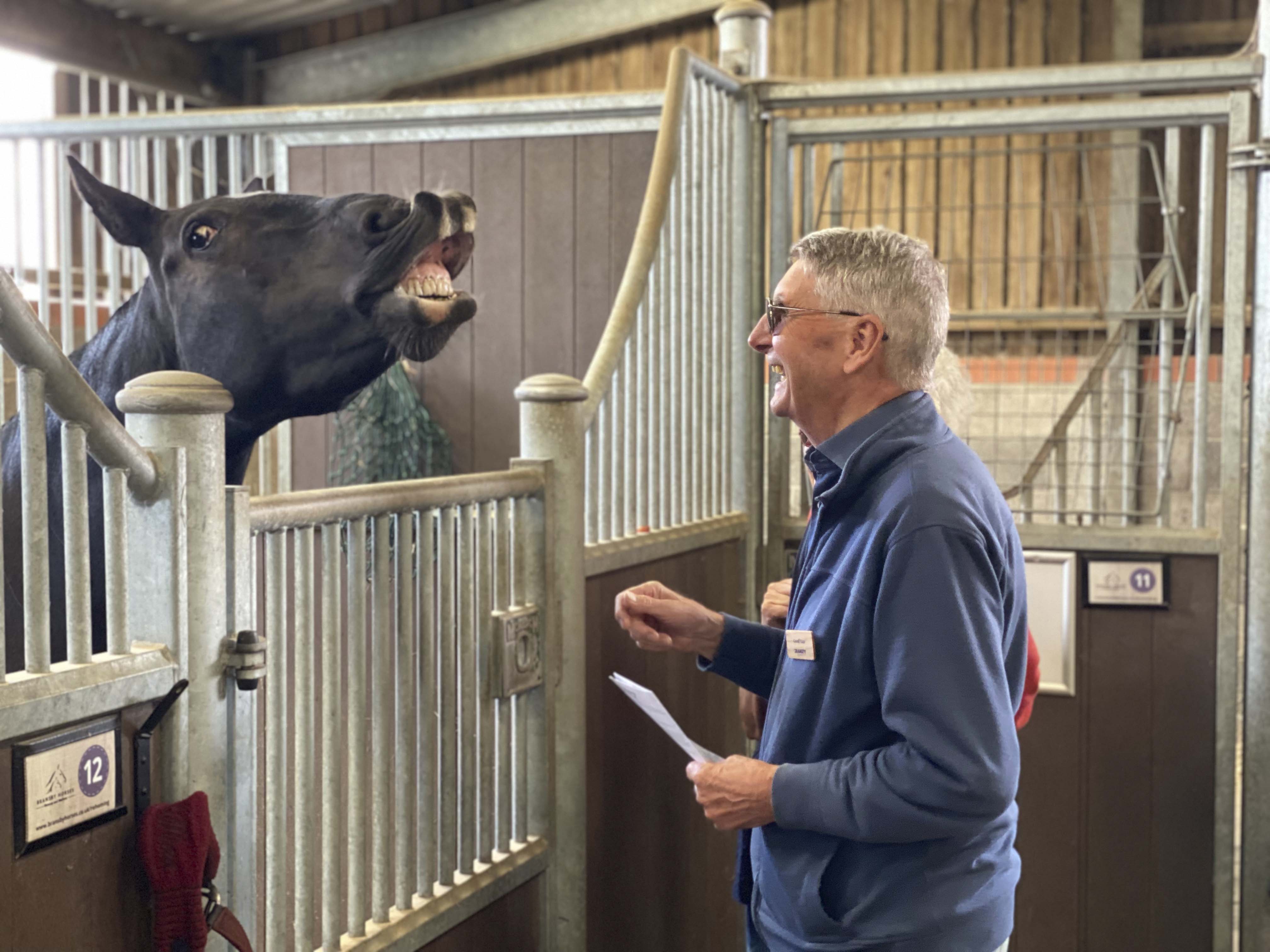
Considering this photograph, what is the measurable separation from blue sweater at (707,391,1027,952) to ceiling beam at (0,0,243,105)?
198 inches

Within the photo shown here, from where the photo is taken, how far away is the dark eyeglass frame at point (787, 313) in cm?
127

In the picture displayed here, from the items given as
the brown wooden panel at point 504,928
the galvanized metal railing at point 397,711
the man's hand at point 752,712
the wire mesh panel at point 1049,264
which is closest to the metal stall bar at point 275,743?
the galvanized metal railing at point 397,711

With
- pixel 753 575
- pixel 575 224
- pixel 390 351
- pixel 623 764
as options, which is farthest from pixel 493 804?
pixel 575 224

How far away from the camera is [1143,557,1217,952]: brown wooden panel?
2.81 meters

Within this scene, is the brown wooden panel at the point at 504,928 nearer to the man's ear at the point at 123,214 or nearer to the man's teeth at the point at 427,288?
the man's teeth at the point at 427,288

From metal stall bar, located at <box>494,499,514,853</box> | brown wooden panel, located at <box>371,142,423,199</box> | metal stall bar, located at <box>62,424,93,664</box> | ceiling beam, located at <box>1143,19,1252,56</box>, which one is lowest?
metal stall bar, located at <box>494,499,514,853</box>

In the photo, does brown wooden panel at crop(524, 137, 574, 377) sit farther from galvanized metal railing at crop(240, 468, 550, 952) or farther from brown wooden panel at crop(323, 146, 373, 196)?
galvanized metal railing at crop(240, 468, 550, 952)

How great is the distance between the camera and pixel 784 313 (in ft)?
4.30

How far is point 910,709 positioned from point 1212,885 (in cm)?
207

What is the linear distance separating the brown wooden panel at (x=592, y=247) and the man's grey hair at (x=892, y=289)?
1762 millimetres

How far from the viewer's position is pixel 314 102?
6965 mm

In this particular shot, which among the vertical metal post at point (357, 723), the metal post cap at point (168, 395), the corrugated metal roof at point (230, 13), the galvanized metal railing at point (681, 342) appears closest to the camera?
the metal post cap at point (168, 395)

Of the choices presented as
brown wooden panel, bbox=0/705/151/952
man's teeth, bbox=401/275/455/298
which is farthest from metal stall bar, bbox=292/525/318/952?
man's teeth, bbox=401/275/455/298

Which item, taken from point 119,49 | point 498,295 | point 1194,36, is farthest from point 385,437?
point 1194,36
